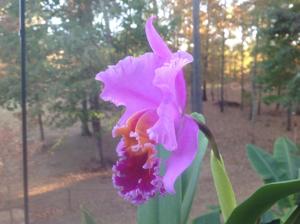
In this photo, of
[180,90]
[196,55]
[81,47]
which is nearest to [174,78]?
[180,90]

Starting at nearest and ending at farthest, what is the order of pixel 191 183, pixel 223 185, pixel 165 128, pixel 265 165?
pixel 165 128 → pixel 223 185 → pixel 191 183 → pixel 265 165

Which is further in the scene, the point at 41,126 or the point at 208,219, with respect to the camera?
the point at 41,126

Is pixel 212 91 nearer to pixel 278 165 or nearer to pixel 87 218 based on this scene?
pixel 278 165

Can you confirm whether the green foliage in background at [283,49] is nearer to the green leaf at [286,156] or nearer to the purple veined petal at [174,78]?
the green leaf at [286,156]

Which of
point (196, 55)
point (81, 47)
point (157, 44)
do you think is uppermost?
point (157, 44)

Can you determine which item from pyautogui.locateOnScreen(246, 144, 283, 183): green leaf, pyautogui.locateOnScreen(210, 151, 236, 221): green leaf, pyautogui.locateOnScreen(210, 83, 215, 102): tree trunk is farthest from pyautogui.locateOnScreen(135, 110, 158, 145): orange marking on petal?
pyautogui.locateOnScreen(210, 83, 215, 102): tree trunk

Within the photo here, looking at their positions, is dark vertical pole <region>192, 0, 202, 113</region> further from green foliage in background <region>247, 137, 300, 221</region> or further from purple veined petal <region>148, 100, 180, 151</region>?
purple veined petal <region>148, 100, 180, 151</region>

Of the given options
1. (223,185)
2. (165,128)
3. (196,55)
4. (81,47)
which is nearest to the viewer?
(165,128)
